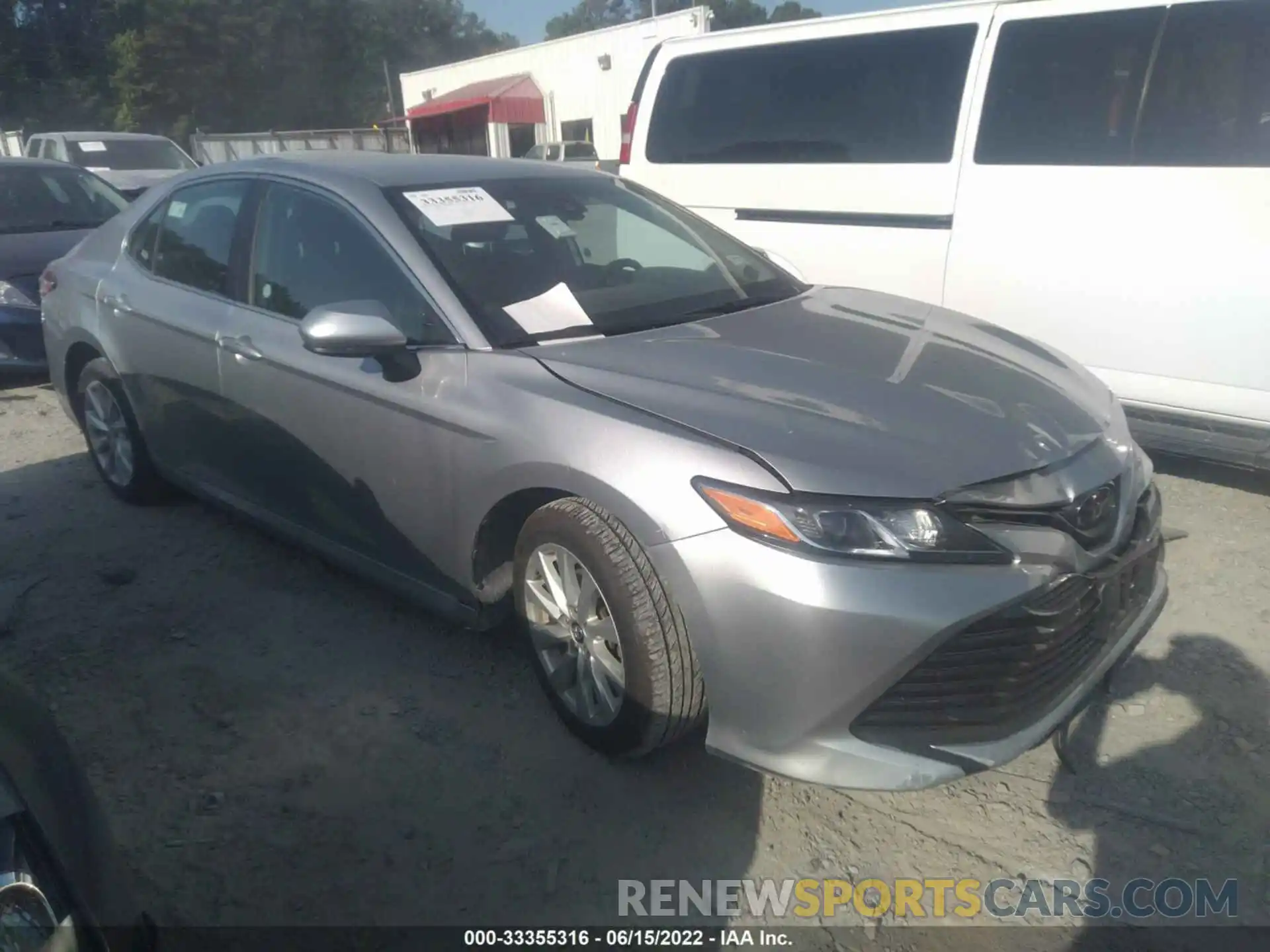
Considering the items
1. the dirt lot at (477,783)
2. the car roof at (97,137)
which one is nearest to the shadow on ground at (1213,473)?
the dirt lot at (477,783)

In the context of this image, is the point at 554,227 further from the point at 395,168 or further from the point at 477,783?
the point at 477,783

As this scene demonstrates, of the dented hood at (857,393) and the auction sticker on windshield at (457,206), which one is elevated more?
the auction sticker on windshield at (457,206)

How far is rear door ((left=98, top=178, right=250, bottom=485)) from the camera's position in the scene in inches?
147

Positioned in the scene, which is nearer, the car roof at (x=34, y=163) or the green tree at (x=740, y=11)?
the car roof at (x=34, y=163)

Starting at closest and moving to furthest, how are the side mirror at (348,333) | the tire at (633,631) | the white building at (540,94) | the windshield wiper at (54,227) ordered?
the tire at (633,631) → the side mirror at (348,333) → the windshield wiper at (54,227) → the white building at (540,94)

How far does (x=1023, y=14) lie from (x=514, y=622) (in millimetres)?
3652

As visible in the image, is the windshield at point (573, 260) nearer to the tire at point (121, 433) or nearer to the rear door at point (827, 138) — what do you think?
the rear door at point (827, 138)

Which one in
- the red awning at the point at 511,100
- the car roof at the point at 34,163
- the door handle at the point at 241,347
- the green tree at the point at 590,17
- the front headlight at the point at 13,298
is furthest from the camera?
the green tree at the point at 590,17

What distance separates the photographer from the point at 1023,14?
470 centimetres

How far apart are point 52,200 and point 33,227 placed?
1.71 ft

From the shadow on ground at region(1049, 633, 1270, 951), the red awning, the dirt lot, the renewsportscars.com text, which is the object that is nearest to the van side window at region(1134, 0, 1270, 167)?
the dirt lot

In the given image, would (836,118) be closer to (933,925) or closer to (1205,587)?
(1205,587)

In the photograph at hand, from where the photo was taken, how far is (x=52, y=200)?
25.9 ft

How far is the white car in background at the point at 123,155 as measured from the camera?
1355 centimetres
